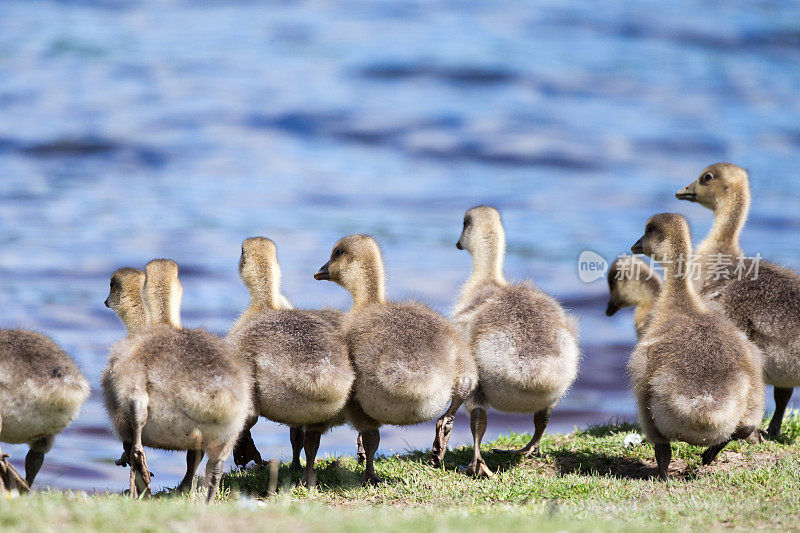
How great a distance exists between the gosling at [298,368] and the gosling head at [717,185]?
212 inches

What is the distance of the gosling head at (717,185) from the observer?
455 inches

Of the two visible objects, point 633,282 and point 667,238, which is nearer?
point 667,238

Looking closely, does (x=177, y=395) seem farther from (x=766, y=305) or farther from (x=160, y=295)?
(x=766, y=305)

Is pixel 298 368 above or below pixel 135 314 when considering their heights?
below

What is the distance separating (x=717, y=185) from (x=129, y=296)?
6779mm

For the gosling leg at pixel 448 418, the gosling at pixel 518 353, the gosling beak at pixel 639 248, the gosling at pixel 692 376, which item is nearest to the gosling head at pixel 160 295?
the gosling leg at pixel 448 418

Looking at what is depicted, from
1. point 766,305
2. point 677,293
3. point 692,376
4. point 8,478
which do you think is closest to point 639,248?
point 677,293

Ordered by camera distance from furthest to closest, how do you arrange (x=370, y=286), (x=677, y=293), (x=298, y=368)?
1. (x=370, y=286)
2. (x=677, y=293)
3. (x=298, y=368)

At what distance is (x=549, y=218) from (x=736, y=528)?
22.1m

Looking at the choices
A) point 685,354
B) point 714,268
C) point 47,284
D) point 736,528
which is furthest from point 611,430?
point 47,284

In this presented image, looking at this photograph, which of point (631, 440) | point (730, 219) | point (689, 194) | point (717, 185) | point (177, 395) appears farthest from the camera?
point (689, 194)

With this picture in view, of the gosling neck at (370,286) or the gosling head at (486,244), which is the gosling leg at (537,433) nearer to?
the gosling head at (486,244)

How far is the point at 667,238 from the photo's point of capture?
31.6 ft

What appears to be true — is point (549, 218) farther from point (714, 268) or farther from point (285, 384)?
point (285, 384)
